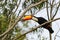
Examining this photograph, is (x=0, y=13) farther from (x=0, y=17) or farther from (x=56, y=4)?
(x=56, y=4)

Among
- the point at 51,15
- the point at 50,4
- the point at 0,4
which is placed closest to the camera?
the point at 51,15

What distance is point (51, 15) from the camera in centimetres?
658

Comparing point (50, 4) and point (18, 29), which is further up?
point (50, 4)

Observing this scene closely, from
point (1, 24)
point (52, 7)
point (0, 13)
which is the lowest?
point (1, 24)

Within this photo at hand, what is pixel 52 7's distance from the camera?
6945mm

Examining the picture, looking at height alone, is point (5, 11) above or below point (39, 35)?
above

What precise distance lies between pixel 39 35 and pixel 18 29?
3.32ft

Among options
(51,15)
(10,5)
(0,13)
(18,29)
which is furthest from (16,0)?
(18,29)

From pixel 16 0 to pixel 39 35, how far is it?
321 centimetres

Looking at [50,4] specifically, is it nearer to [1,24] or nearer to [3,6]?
[3,6]

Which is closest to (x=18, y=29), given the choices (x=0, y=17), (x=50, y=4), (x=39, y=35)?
(x=39, y=35)

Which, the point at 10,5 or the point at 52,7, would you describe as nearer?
the point at 52,7

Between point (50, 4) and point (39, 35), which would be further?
point (39, 35)

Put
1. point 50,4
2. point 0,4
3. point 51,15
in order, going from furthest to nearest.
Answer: point 0,4
point 50,4
point 51,15
